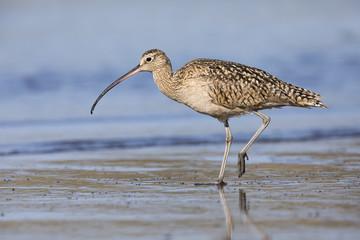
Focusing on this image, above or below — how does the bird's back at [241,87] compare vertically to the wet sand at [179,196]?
above

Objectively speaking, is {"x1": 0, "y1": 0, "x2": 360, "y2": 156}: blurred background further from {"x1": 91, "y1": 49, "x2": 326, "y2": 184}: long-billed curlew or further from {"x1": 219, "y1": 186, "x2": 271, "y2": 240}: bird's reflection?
{"x1": 219, "y1": 186, "x2": 271, "y2": 240}: bird's reflection

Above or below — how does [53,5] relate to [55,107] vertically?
above

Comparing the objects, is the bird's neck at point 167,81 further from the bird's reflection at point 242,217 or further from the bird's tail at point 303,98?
the bird's reflection at point 242,217

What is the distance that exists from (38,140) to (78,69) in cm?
841

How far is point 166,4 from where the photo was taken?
31750 mm

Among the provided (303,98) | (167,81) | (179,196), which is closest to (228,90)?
(167,81)

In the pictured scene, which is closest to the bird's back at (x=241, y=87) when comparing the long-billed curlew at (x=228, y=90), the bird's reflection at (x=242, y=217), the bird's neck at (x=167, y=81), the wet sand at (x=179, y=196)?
the long-billed curlew at (x=228, y=90)

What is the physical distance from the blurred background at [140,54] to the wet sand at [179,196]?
6.38ft

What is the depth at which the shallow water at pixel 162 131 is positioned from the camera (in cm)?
664

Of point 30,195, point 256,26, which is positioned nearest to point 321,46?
point 256,26

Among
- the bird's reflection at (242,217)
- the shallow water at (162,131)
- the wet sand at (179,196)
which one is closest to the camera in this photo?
the bird's reflection at (242,217)

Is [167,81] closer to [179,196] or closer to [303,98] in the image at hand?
[303,98]

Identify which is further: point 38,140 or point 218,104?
point 38,140

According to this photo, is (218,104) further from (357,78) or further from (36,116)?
(357,78)
